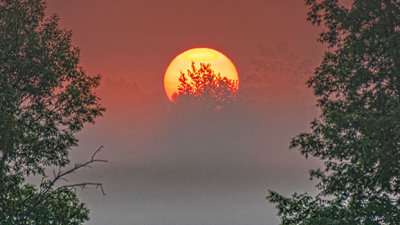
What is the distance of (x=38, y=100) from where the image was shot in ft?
60.5

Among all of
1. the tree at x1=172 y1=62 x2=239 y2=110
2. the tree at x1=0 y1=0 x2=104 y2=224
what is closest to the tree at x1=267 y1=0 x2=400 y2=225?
the tree at x1=0 y1=0 x2=104 y2=224

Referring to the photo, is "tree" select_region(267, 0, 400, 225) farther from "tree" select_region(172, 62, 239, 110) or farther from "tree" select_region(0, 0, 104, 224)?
"tree" select_region(172, 62, 239, 110)

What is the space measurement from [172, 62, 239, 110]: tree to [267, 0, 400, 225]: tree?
73587 millimetres

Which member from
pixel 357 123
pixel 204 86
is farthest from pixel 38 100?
pixel 204 86

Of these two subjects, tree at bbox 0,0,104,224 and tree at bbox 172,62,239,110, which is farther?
tree at bbox 172,62,239,110

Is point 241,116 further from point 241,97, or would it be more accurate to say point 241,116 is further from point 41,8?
point 41,8

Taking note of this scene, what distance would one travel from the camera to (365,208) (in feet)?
49.0

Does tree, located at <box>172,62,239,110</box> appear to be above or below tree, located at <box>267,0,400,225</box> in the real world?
above

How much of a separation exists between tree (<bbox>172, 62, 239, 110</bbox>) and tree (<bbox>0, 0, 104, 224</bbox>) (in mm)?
71060

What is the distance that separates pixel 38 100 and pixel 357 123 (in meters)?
11.7

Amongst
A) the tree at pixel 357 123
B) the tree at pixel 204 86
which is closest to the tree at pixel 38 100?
the tree at pixel 357 123

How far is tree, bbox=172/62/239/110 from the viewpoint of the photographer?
91.3 m

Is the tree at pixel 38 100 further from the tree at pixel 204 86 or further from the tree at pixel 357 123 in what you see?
the tree at pixel 204 86

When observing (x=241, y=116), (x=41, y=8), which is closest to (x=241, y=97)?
(x=241, y=116)
